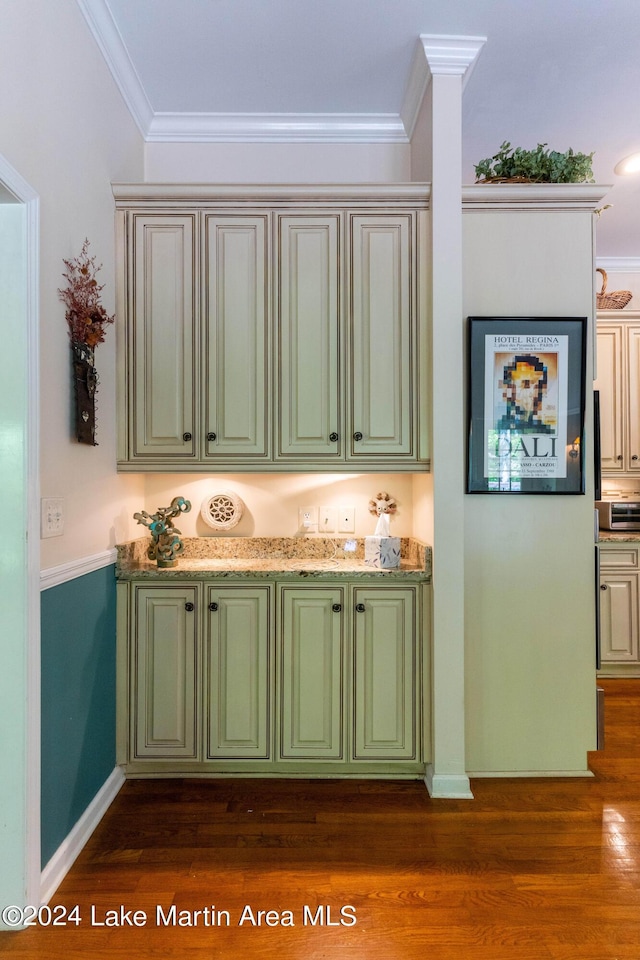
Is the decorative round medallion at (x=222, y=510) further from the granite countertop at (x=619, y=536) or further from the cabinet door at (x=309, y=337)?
the granite countertop at (x=619, y=536)

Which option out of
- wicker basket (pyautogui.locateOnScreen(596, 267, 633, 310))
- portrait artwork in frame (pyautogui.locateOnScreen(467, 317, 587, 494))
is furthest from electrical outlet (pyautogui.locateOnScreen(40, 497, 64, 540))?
wicker basket (pyautogui.locateOnScreen(596, 267, 633, 310))

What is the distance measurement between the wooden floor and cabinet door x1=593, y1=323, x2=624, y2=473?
2.22 metres

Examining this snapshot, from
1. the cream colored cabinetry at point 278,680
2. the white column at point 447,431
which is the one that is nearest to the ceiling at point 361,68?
the white column at point 447,431

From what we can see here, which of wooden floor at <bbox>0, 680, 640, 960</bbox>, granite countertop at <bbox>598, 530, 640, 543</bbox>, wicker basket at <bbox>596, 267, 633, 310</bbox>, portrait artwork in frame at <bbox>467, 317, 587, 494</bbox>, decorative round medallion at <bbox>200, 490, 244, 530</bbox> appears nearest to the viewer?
wooden floor at <bbox>0, 680, 640, 960</bbox>

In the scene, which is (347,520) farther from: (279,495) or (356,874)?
(356,874)

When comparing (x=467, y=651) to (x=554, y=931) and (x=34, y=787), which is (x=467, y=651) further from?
(x=34, y=787)

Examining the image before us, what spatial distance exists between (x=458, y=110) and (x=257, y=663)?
8.14 feet

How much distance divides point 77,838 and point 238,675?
794mm

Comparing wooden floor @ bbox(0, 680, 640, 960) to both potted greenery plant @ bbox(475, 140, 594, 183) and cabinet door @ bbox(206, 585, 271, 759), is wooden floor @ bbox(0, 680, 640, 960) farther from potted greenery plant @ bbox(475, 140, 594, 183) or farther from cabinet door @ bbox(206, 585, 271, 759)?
potted greenery plant @ bbox(475, 140, 594, 183)

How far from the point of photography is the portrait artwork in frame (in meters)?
2.44

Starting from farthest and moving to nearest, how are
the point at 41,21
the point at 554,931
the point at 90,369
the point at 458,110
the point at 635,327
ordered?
1. the point at 635,327
2. the point at 458,110
3. the point at 90,369
4. the point at 41,21
5. the point at 554,931

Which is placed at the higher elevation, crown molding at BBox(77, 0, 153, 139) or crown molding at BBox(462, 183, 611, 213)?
crown molding at BBox(77, 0, 153, 139)

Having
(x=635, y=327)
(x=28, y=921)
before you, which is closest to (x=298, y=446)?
Result: (x=28, y=921)

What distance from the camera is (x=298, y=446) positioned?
8.25ft
